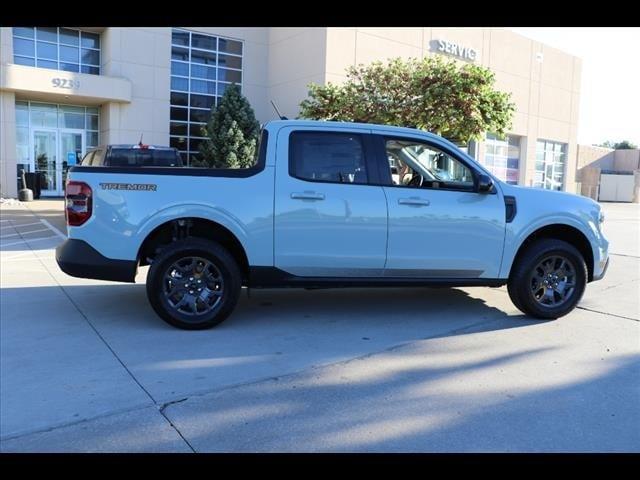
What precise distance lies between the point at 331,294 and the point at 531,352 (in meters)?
2.77

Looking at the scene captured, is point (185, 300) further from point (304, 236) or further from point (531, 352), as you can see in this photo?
point (531, 352)

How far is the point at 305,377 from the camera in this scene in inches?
169

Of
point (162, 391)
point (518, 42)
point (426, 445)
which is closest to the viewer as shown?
point (426, 445)

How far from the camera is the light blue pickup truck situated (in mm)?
5328

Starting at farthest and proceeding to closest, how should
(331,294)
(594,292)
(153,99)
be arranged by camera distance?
(153,99) → (594,292) → (331,294)

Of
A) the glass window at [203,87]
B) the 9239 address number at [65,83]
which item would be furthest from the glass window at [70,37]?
the glass window at [203,87]

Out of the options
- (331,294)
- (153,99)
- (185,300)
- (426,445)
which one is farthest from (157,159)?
(153,99)

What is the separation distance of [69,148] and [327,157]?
68.7 feet

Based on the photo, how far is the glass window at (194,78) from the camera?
77.7 ft

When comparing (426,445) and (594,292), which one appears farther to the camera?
(594,292)

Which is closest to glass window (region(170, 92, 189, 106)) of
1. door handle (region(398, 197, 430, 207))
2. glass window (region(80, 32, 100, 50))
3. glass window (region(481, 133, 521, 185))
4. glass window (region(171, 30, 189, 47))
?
glass window (region(171, 30, 189, 47))

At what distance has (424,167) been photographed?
6086 millimetres

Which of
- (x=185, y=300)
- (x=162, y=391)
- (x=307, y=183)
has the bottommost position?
(x=162, y=391)

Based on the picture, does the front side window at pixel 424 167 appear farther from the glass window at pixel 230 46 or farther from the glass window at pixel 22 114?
the glass window at pixel 22 114
